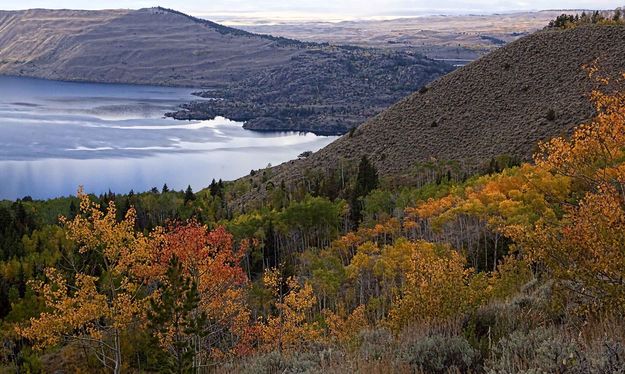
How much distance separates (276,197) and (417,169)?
24.0 meters

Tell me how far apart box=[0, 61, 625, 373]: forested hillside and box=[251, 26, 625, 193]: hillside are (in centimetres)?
1233

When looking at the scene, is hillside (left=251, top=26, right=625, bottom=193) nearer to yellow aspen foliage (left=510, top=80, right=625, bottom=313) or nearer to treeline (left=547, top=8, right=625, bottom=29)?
treeline (left=547, top=8, right=625, bottom=29)

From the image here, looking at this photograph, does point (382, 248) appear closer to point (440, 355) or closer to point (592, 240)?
point (592, 240)

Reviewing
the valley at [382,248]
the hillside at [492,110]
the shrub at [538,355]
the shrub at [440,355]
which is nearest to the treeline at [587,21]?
the valley at [382,248]

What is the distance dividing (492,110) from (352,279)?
6442 cm

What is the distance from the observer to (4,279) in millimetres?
70938

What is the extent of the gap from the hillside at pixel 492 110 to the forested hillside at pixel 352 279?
12.3 meters

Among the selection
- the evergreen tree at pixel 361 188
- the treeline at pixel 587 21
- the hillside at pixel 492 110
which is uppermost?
the treeline at pixel 587 21

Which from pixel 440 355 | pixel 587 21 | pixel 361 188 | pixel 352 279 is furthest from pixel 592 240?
pixel 587 21

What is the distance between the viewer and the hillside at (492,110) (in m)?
97.2

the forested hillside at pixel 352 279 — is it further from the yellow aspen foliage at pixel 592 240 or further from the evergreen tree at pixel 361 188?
the evergreen tree at pixel 361 188

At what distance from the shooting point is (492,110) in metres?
109

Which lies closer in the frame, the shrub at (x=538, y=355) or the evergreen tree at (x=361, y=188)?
the shrub at (x=538, y=355)

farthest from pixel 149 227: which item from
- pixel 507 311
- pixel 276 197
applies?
pixel 507 311
